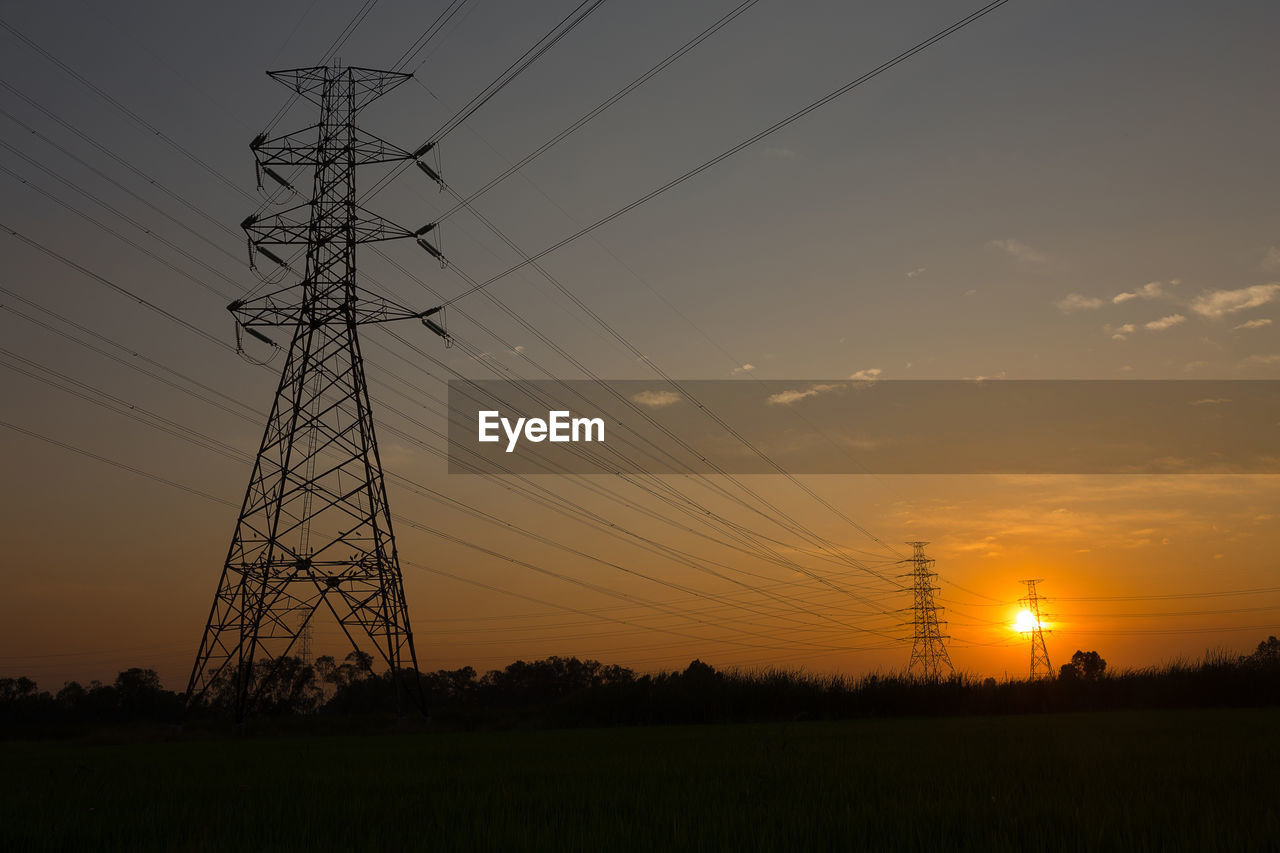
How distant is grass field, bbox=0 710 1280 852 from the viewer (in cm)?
621

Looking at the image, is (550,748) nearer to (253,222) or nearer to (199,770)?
(199,770)

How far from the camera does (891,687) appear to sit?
131 feet

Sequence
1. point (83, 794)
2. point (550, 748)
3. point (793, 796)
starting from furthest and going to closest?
point (550, 748) → point (83, 794) → point (793, 796)

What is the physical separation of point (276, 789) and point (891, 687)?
1364 inches

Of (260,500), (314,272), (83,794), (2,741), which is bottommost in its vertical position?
(2,741)

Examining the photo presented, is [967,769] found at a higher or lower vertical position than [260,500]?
lower

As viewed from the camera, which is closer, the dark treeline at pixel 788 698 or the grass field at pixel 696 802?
the grass field at pixel 696 802

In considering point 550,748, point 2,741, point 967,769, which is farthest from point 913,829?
point 2,741

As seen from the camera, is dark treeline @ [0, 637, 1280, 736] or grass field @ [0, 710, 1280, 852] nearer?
grass field @ [0, 710, 1280, 852]

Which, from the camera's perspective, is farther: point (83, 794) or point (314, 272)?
point (314, 272)

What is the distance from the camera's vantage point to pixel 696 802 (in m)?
8.05

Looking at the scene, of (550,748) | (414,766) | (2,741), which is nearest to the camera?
(414,766)

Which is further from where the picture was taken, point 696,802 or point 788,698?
point 788,698

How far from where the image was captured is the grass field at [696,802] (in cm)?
621
